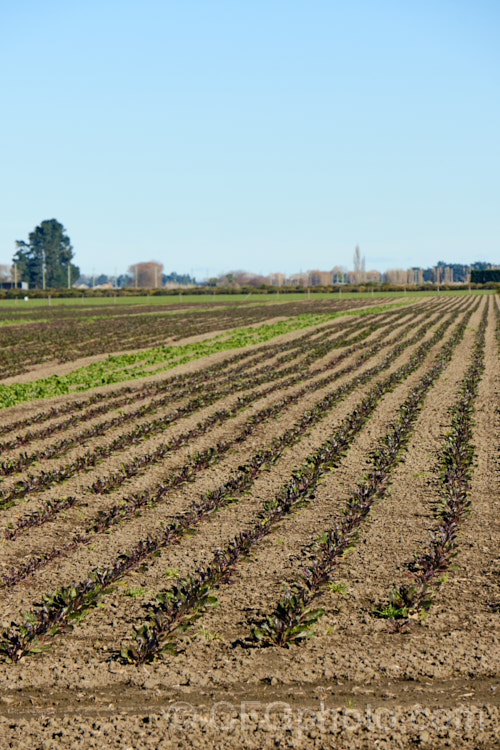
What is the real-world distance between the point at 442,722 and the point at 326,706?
0.77 meters

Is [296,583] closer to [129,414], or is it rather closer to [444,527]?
[444,527]

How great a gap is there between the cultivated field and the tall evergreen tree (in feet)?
415

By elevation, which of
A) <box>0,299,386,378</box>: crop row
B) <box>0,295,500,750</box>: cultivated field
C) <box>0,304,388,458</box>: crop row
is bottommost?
<box>0,295,500,750</box>: cultivated field

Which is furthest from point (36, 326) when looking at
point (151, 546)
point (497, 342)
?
point (151, 546)

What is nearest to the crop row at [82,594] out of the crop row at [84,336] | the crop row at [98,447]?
the crop row at [98,447]

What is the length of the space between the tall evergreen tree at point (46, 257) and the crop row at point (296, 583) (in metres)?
133

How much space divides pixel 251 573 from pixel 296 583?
0.50 metres

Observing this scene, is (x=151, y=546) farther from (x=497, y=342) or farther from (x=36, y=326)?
(x=36, y=326)

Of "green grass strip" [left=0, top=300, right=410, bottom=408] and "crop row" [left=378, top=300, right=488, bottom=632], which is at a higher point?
"green grass strip" [left=0, top=300, right=410, bottom=408]

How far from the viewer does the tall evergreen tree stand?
5340 inches

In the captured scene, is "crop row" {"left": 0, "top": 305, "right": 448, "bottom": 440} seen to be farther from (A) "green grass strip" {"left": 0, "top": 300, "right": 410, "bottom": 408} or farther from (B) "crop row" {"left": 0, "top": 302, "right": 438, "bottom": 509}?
(A) "green grass strip" {"left": 0, "top": 300, "right": 410, "bottom": 408}

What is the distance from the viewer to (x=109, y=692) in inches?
195

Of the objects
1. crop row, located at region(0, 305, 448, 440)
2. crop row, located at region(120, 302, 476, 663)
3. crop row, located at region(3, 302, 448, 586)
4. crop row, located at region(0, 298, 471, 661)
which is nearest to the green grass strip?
crop row, located at region(0, 305, 448, 440)

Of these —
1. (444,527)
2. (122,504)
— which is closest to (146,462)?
(122,504)
